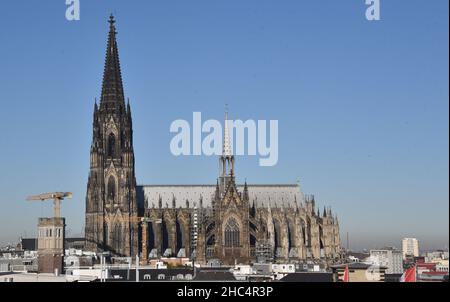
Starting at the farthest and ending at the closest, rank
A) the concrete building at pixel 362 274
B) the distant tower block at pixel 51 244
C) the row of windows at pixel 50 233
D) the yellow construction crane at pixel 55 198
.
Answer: the yellow construction crane at pixel 55 198 → the row of windows at pixel 50 233 → the distant tower block at pixel 51 244 → the concrete building at pixel 362 274

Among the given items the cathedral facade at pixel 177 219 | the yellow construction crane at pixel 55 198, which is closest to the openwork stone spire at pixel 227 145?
the cathedral facade at pixel 177 219

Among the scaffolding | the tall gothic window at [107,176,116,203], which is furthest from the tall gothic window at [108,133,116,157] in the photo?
the scaffolding

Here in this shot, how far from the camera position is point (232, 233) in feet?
438

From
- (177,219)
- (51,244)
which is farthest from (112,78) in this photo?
(51,244)

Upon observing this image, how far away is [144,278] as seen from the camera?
89875 millimetres

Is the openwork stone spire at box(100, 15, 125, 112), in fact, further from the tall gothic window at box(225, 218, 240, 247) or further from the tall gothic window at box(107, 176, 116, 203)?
the tall gothic window at box(225, 218, 240, 247)

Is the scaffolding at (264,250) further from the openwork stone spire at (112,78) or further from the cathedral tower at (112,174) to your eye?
the openwork stone spire at (112,78)

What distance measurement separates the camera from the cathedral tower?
Result: 13050 cm

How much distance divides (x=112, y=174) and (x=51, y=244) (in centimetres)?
2926

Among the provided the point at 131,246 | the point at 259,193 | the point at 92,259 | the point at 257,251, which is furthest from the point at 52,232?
the point at 259,193

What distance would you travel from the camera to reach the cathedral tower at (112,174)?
130500 millimetres

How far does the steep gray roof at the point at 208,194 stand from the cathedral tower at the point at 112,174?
933cm

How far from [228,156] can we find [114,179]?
1763cm

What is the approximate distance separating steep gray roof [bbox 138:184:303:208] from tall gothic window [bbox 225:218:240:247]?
7893mm
